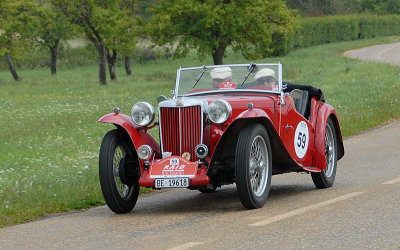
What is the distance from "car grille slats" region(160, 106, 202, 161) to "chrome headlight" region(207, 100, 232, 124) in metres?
0.18

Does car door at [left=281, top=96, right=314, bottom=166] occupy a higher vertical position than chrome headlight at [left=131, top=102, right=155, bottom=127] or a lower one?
lower

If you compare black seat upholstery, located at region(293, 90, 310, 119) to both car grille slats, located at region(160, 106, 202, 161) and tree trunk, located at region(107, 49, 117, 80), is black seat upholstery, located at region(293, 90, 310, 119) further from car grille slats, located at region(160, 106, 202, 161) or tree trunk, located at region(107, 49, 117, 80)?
tree trunk, located at region(107, 49, 117, 80)

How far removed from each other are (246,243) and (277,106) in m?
3.05

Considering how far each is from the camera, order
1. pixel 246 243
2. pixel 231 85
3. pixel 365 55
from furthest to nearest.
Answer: pixel 365 55 → pixel 231 85 → pixel 246 243

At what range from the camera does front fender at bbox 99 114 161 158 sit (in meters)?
8.05

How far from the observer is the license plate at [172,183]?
756cm

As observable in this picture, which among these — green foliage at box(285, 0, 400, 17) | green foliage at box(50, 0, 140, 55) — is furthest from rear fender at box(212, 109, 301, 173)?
green foliage at box(285, 0, 400, 17)

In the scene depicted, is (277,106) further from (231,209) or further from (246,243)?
(246,243)

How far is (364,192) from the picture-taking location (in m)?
8.59

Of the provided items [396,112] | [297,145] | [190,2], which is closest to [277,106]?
[297,145]

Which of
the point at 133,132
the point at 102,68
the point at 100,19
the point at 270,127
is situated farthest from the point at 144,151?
the point at 102,68

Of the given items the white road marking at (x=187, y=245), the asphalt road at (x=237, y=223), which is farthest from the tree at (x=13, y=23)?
the white road marking at (x=187, y=245)

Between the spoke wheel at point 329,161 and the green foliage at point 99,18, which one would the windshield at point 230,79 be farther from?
the green foliage at point 99,18

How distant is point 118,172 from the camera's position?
8.01 m
